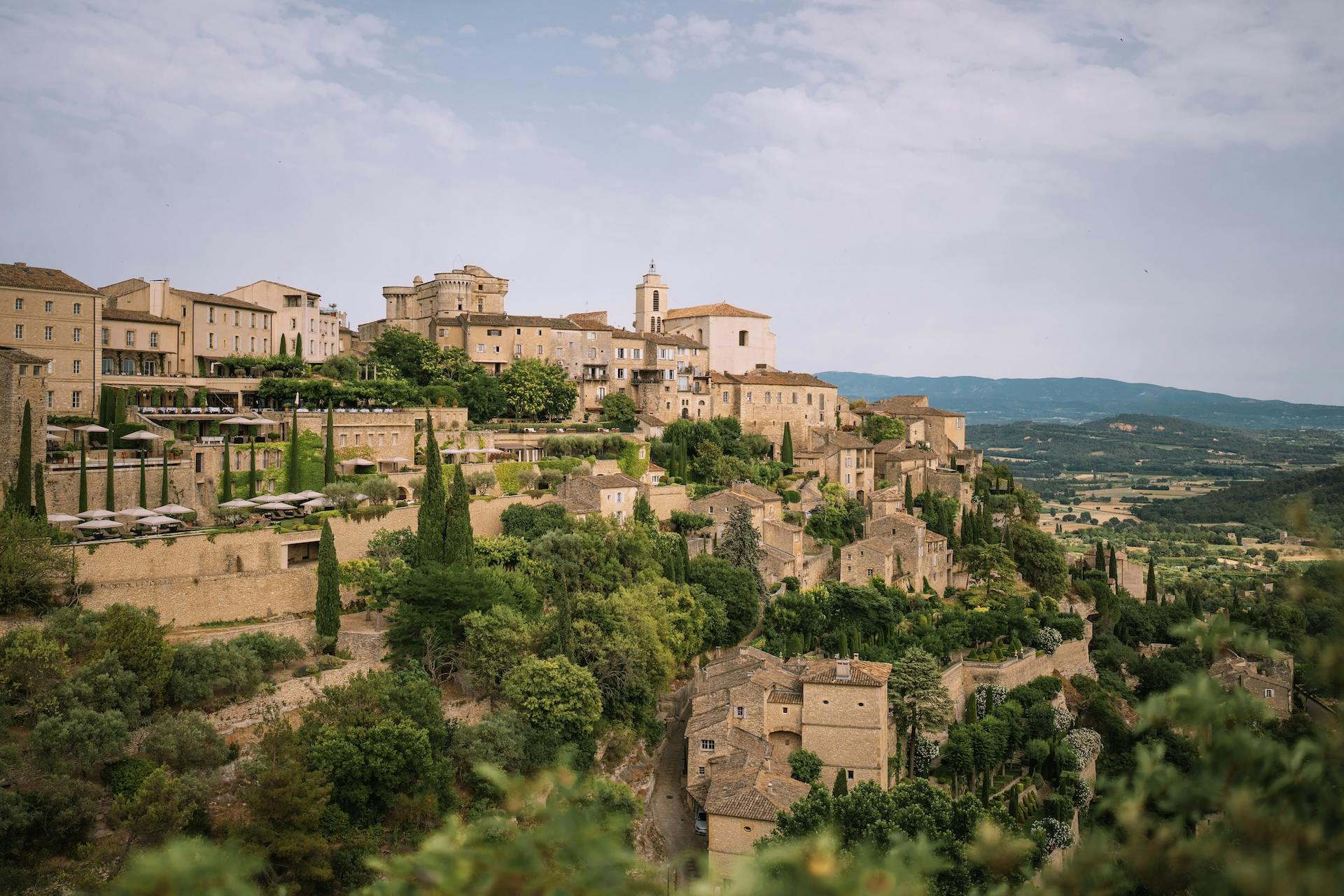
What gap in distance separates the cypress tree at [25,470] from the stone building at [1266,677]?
44783 mm

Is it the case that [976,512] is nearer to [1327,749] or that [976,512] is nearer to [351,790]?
[351,790]

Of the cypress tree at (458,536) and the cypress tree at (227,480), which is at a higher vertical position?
the cypress tree at (227,480)

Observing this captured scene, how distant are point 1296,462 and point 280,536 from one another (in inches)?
6997

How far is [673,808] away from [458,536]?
10428mm

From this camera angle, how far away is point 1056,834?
2927 cm

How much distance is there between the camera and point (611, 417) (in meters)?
52.7

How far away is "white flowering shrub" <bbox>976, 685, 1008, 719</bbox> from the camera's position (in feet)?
116

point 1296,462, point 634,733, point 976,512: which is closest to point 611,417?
point 976,512

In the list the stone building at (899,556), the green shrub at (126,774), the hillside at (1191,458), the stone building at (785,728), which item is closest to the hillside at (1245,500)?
the hillside at (1191,458)

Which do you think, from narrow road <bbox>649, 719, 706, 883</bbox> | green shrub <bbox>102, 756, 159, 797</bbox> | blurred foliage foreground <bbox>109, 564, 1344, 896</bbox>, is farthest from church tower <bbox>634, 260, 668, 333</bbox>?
blurred foliage foreground <bbox>109, 564, 1344, 896</bbox>

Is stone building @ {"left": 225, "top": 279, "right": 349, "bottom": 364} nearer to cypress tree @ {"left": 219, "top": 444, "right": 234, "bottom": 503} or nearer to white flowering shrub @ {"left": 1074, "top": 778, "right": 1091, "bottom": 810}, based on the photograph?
cypress tree @ {"left": 219, "top": 444, "right": 234, "bottom": 503}

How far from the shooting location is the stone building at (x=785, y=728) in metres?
28.6

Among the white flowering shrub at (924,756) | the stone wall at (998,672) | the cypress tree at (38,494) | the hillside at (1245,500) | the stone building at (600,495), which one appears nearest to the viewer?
the cypress tree at (38,494)

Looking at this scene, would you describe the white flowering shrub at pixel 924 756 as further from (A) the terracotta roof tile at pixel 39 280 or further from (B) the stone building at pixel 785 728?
(A) the terracotta roof tile at pixel 39 280
